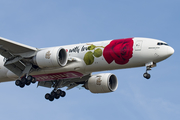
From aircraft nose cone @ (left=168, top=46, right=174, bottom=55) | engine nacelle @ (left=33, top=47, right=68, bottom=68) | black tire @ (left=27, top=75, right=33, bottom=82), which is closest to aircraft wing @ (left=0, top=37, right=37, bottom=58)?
engine nacelle @ (left=33, top=47, right=68, bottom=68)

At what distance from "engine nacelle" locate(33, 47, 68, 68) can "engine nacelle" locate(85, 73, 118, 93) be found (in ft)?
18.3

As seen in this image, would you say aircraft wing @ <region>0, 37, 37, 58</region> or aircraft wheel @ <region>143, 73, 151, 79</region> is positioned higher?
aircraft wing @ <region>0, 37, 37, 58</region>

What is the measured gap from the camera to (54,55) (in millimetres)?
36281

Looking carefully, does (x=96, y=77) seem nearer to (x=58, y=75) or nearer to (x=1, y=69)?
(x=58, y=75)

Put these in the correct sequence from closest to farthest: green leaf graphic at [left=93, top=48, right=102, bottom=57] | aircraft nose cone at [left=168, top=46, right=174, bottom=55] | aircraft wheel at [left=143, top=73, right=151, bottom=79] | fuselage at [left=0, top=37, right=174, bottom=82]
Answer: aircraft nose cone at [left=168, top=46, right=174, bottom=55]
fuselage at [left=0, top=37, right=174, bottom=82]
aircraft wheel at [left=143, top=73, right=151, bottom=79]
green leaf graphic at [left=93, top=48, right=102, bottom=57]

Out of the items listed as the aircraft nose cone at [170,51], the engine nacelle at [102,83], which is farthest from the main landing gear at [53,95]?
the aircraft nose cone at [170,51]

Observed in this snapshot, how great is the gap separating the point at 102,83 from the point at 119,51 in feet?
18.4

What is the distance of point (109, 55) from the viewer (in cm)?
3719

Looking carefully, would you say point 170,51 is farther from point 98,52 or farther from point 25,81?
point 25,81

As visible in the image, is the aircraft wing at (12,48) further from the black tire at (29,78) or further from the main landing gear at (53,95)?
the main landing gear at (53,95)

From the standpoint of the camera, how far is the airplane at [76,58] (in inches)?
1439

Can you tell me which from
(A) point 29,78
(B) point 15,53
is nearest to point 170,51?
(A) point 29,78

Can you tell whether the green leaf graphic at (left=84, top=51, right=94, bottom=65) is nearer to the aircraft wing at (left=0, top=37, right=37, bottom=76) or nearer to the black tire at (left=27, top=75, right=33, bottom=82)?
the aircraft wing at (left=0, top=37, right=37, bottom=76)

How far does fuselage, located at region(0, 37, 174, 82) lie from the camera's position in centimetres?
3653
